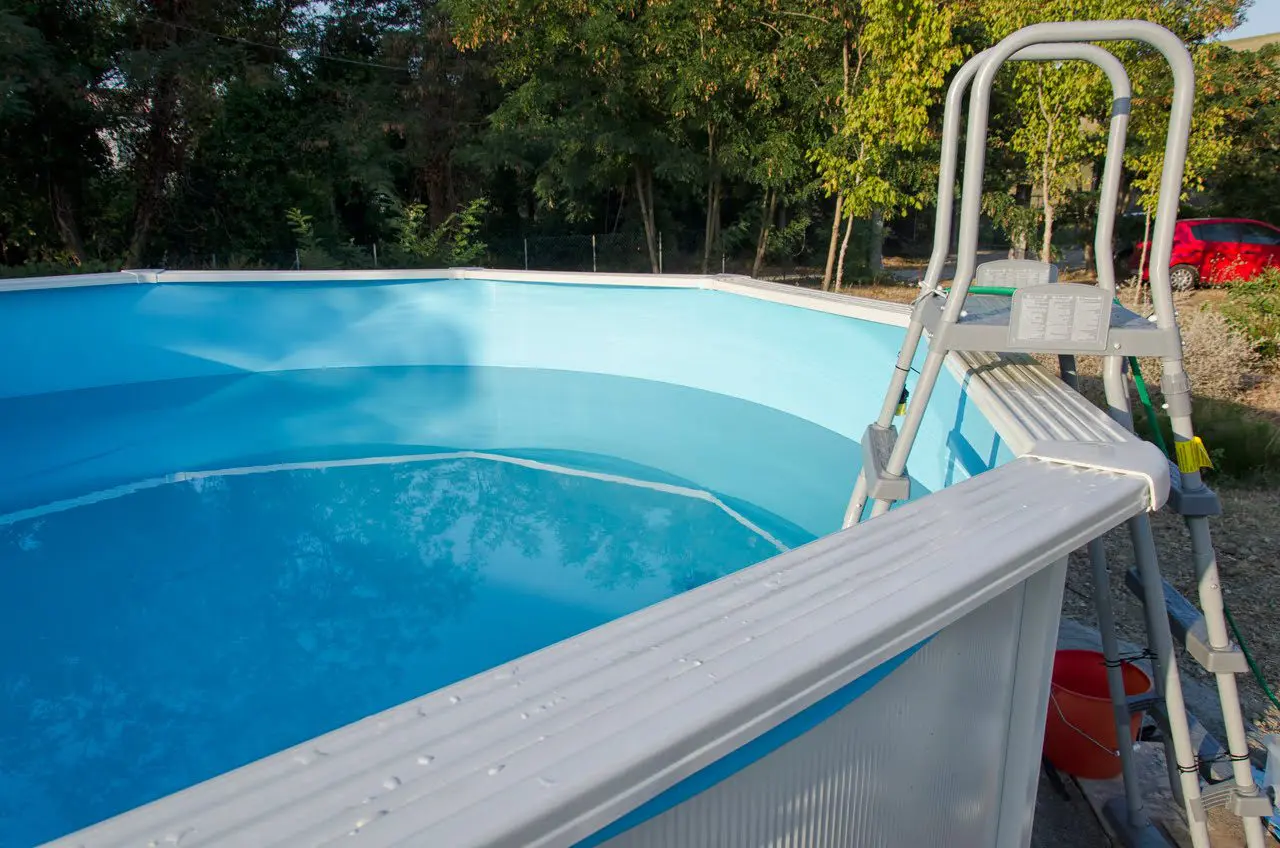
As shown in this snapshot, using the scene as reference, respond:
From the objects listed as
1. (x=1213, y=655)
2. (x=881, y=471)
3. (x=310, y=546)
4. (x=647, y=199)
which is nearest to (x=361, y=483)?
(x=310, y=546)

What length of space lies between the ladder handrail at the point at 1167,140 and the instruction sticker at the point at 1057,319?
0.46ft

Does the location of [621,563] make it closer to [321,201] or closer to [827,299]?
[827,299]

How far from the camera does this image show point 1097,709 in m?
2.35

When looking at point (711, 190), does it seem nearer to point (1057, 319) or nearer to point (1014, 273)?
point (1014, 273)

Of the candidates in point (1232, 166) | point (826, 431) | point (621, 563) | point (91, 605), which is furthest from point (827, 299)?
point (1232, 166)

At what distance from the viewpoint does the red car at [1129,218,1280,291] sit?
559 inches

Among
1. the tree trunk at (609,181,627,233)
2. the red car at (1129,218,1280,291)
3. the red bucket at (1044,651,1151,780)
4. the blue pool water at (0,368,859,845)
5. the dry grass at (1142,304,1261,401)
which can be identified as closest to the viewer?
the red bucket at (1044,651,1151,780)

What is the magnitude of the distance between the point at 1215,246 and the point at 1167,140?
50.3 feet

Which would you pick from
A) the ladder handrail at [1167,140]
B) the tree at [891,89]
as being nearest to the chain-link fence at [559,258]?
the tree at [891,89]

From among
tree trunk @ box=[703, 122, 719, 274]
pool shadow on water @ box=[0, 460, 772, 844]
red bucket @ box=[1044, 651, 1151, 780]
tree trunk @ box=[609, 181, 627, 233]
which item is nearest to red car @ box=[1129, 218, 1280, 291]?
tree trunk @ box=[703, 122, 719, 274]

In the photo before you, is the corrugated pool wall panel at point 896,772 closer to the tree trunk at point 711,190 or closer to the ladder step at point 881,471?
the ladder step at point 881,471

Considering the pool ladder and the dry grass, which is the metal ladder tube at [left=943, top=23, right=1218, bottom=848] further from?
the dry grass

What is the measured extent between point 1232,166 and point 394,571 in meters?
19.1

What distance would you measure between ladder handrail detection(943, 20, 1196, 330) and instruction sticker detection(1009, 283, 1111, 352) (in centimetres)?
14
